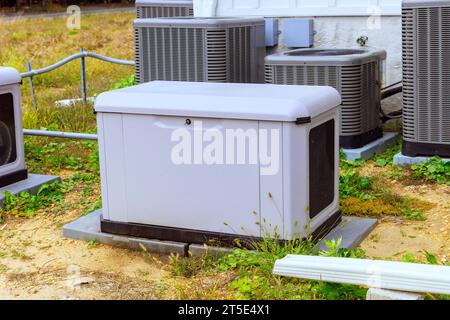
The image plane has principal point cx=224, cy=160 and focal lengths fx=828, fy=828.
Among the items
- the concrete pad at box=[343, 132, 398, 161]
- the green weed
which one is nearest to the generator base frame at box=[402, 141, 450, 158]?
the concrete pad at box=[343, 132, 398, 161]

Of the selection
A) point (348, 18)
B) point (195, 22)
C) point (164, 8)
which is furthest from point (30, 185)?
point (348, 18)

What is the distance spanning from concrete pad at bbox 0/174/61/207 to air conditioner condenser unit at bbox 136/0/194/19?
3148mm

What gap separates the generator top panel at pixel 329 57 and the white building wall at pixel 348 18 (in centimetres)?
53

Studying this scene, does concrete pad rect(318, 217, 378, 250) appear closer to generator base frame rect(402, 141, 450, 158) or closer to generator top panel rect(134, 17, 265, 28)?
generator base frame rect(402, 141, 450, 158)

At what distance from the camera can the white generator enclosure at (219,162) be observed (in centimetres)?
450

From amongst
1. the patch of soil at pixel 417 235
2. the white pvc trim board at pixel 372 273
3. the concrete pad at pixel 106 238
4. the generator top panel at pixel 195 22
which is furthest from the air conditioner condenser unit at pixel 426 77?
the white pvc trim board at pixel 372 273

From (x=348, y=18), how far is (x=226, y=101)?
375cm

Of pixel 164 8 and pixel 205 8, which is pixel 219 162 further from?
pixel 164 8

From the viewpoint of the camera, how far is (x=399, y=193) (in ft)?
19.6

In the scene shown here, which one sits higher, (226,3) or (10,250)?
(226,3)

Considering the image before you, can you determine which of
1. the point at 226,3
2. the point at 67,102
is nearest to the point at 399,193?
the point at 226,3

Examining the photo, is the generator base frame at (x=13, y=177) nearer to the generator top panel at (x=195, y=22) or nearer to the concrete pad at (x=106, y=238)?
the concrete pad at (x=106, y=238)

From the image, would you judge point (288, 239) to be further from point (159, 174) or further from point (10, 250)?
point (10, 250)
